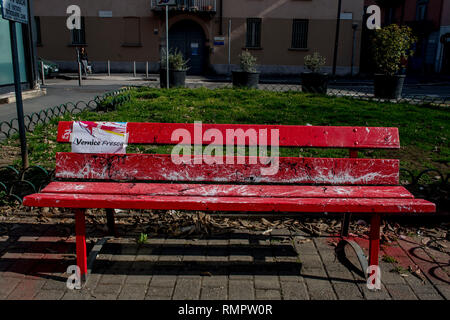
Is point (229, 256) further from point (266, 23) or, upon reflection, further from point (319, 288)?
point (266, 23)

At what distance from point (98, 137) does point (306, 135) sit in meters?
1.75

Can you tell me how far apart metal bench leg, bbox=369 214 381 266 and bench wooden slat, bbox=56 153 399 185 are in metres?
0.51

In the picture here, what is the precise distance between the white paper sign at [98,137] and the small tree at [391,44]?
39.3 feet

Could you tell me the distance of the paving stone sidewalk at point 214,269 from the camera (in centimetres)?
329

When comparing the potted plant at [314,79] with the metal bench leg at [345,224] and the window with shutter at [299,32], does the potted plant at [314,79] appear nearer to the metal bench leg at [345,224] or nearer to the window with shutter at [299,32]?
the metal bench leg at [345,224]

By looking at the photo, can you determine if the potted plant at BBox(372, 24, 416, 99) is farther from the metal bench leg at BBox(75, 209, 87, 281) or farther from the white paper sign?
the metal bench leg at BBox(75, 209, 87, 281)

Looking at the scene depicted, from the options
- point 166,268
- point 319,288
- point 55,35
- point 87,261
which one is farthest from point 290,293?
point 55,35

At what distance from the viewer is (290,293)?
129 inches

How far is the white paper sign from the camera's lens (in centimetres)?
381

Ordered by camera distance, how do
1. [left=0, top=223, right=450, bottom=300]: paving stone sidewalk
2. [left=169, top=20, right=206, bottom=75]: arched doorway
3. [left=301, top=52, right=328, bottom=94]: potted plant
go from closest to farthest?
[left=0, top=223, right=450, bottom=300]: paving stone sidewalk, [left=301, top=52, right=328, bottom=94]: potted plant, [left=169, top=20, right=206, bottom=75]: arched doorway

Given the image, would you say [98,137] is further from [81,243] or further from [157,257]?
[157,257]

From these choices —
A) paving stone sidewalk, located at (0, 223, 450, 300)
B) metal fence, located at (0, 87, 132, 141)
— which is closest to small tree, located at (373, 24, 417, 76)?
metal fence, located at (0, 87, 132, 141)

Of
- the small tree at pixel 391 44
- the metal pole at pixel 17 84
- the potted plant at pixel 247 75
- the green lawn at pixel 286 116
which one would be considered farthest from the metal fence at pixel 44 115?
the small tree at pixel 391 44

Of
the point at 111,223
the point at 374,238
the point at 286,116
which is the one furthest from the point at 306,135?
the point at 286,116
